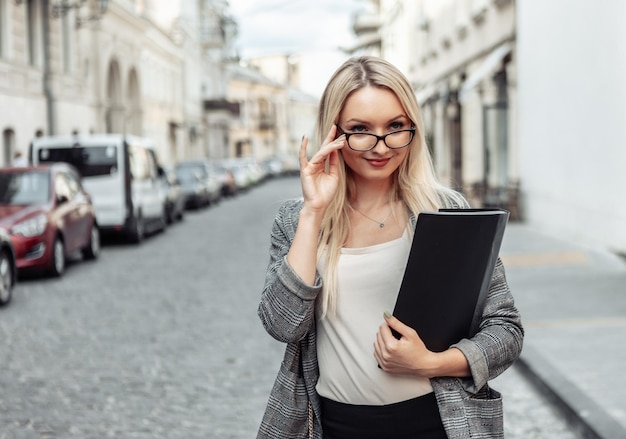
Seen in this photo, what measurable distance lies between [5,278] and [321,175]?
9.21m

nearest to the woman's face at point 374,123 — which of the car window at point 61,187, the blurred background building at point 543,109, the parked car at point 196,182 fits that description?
the blurred background building at point 543,109

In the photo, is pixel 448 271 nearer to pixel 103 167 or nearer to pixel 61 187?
pixel 61 187

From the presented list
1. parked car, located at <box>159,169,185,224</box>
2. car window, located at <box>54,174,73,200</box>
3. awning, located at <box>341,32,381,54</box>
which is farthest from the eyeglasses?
awning, located at <box>341,32,381,54</box>

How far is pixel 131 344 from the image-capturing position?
8.40 m

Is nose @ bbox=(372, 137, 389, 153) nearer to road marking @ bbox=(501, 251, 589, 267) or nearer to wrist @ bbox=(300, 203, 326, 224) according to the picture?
wrist @ bbox=(300, 203, 326, 224)

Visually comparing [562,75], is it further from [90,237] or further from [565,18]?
[90,237]

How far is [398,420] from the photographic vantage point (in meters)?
2.26

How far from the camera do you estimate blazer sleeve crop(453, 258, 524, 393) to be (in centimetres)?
222

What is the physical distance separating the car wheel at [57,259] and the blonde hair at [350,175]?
37.0 ft

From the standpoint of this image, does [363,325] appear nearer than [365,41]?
Yes

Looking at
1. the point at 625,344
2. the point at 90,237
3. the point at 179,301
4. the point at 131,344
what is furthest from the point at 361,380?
the point at 90,237

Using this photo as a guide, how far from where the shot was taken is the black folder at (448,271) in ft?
6.99

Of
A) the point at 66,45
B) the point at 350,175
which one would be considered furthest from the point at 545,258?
the point at 66,45

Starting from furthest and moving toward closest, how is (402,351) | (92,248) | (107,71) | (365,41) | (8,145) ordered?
1. (365,41)
2. (107,71)
3. (8,145)
4. (92,248)
5. (402,351)
